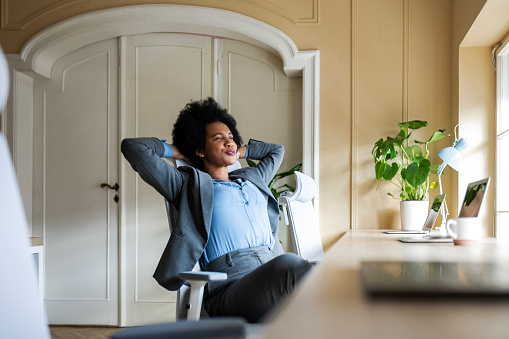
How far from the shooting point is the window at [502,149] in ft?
11.6

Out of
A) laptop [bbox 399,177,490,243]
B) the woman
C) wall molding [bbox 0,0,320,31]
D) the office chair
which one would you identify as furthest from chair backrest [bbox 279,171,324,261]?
wall molding [bbox 0,0,320,31]

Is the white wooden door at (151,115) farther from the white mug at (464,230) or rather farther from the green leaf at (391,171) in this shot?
the white mug at (464,230)

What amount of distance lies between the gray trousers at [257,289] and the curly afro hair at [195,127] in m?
0.84

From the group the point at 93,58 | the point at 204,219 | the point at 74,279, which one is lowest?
the point at 74,279

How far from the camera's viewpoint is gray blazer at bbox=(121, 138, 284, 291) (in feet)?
7.55

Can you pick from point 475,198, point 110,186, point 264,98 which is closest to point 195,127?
Result: point 475,198

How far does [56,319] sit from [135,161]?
2574mm

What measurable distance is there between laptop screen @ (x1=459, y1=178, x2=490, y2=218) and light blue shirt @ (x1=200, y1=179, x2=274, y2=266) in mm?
855

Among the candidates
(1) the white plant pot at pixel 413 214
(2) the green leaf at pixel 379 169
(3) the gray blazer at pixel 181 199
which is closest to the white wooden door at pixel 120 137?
(2) the green leaf at pixel 379 169

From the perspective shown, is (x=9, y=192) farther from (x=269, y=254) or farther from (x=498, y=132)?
(x=498, y=132)

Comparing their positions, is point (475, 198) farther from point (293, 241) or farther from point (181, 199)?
point (181, 199)

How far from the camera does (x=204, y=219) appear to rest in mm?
2367

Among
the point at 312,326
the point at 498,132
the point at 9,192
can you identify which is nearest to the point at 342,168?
the point at 498,132

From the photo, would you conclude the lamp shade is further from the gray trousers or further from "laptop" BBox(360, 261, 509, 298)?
"laptop" BBox(360, 261, 509, 298)
